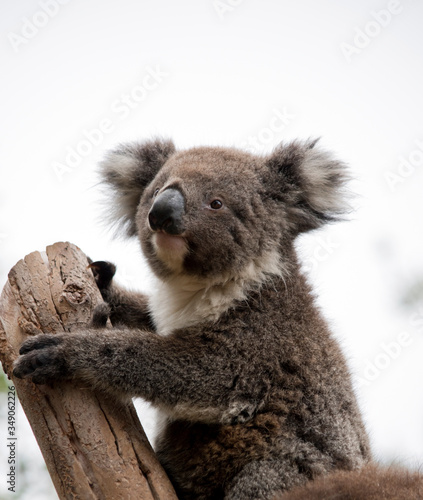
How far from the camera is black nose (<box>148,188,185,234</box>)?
391 centimetres

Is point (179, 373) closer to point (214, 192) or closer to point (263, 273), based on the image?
point (263, 273)

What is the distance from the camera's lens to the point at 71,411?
3.26 meters

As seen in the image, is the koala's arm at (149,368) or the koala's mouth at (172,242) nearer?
the koala's arm at (149,368)

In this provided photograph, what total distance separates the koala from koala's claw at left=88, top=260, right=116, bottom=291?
15 millimetres

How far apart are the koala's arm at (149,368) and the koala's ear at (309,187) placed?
1.34 metres

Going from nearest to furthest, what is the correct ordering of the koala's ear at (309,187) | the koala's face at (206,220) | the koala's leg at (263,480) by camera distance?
1. the koala's leg at (263,480)
2. the koala's face at (206,220)
3. the koala's ear at (309,187)

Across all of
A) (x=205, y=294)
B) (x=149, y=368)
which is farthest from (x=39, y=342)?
(x=205, y=294)

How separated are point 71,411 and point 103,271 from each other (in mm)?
1429

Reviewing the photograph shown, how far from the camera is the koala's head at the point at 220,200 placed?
4.10m

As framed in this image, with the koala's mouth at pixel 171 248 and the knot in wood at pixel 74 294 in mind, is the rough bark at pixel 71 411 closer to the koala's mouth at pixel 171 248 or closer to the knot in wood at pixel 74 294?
the knot in wood at pixel 74 294

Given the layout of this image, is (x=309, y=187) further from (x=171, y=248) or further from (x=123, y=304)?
(x=123, y=304)

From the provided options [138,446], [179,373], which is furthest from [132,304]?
[138,446]

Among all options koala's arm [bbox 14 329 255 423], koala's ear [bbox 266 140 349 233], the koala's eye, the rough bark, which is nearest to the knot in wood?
the rough bark

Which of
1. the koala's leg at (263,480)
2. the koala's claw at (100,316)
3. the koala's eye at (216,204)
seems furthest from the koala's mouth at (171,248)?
the koala's leg at (263,480)
